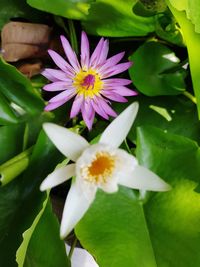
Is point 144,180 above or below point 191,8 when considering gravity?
below

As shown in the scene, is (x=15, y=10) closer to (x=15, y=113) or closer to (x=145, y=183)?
(x=15, y=113)

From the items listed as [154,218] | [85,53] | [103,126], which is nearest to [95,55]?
[85,53]

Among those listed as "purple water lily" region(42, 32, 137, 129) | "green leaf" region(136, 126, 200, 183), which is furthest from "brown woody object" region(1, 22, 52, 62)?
"green leaf" region(136, 126, 200, 183)

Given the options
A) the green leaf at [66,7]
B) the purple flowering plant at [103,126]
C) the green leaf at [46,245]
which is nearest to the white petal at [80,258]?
the purple flowering plant at [103,126]

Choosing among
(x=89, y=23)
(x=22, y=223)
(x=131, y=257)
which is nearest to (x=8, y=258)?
(x=22, y=223)

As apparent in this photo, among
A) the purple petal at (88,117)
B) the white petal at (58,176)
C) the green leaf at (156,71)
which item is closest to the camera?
the white petal at (58,176)

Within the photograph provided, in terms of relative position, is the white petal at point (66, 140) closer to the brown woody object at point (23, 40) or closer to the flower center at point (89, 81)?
the flower center at point (89, 81)

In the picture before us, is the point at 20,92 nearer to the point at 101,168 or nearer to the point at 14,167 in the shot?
the point at 14,167
